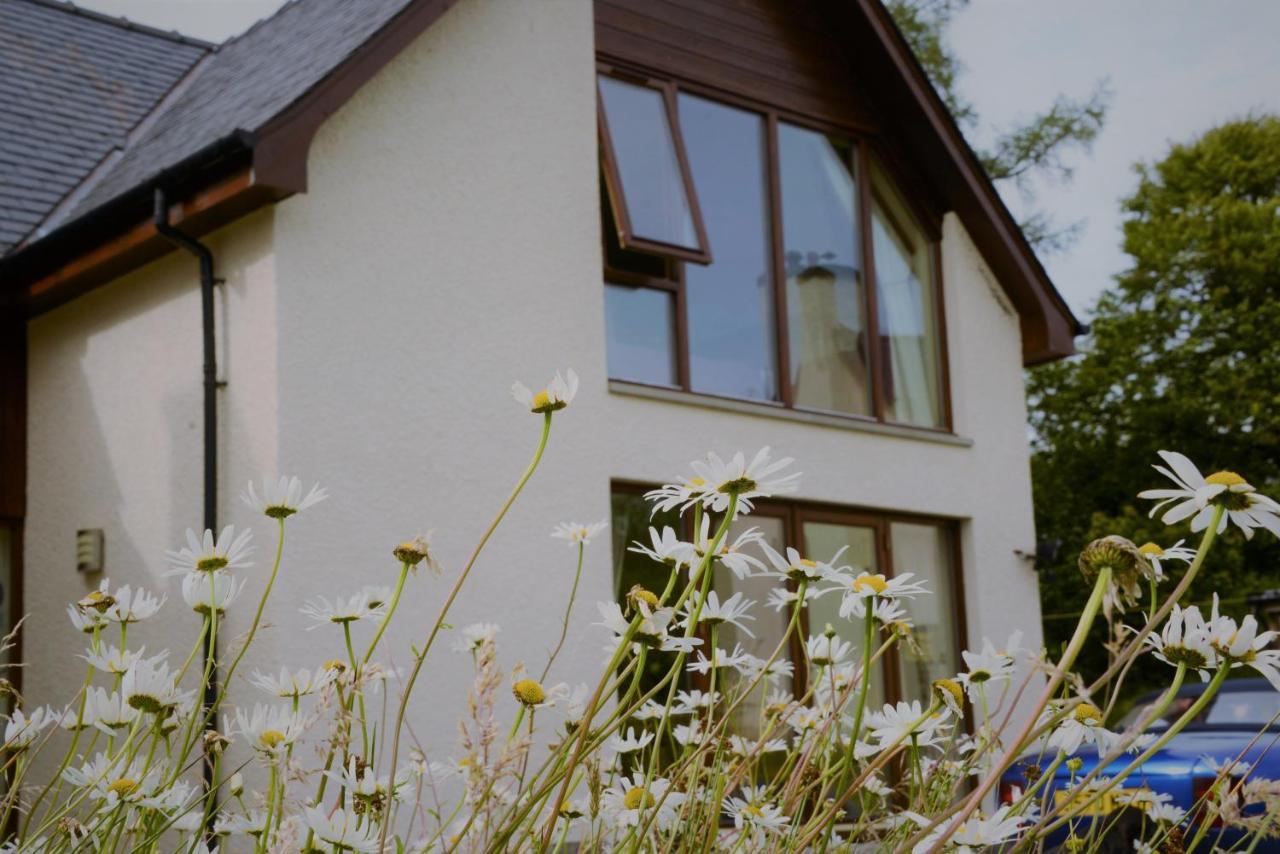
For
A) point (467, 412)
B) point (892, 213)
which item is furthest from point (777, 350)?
point (467, 412)

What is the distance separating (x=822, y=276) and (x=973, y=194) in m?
1.41

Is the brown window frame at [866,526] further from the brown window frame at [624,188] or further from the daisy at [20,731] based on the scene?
the daisy at [20,731]

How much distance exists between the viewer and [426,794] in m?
7.32

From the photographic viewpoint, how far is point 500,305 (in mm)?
7719

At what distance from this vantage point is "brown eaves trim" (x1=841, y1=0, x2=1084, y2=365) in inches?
391

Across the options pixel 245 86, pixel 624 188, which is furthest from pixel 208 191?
pixel 624 188

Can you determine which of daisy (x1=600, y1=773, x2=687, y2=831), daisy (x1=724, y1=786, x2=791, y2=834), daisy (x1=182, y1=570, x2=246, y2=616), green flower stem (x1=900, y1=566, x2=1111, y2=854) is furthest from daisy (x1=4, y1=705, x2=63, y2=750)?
green flower stem (x1=900, y1=566, x2=1111, y2=854)

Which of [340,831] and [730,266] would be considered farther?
[730,266]

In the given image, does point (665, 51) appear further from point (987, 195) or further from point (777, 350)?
point (987, 195)

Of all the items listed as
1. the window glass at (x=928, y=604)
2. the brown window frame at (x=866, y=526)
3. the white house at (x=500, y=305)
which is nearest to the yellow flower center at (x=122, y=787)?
the white house at (x=500, y=305)

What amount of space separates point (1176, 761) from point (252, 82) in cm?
628

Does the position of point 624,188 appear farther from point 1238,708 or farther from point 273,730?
point 273,730

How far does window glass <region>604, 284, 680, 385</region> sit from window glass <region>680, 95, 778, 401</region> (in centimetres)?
16

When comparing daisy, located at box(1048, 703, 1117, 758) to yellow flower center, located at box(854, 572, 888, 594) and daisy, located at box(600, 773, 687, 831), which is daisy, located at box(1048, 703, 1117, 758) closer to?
yellow flower center, located at box(854, 572, 888, 594)
